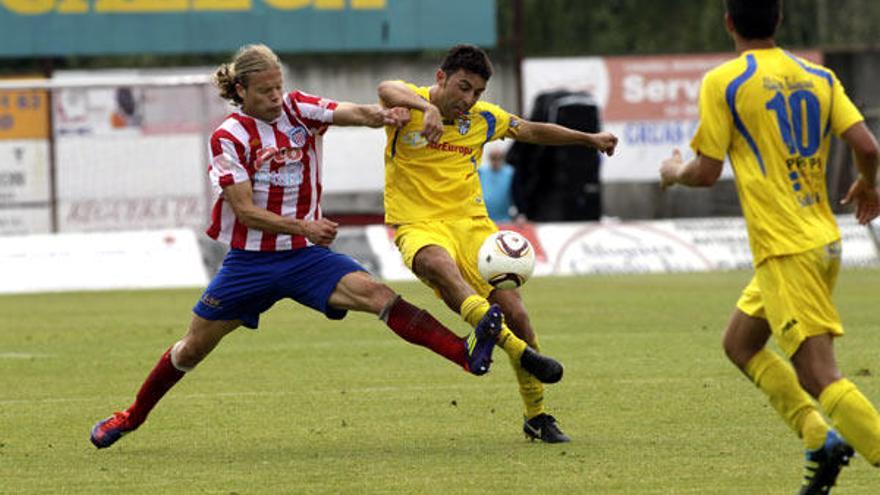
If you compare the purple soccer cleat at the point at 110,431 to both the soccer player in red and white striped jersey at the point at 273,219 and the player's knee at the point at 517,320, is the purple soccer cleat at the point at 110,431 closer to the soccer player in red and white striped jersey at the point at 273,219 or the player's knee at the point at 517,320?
the soccer player in red and white striped jersey at the point at 273,219

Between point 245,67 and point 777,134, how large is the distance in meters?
3.11

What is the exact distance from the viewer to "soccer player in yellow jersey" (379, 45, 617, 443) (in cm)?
972

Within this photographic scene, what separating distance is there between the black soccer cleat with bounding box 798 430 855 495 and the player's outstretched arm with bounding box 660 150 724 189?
1027mm

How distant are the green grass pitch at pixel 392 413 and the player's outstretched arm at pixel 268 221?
1.07 metres

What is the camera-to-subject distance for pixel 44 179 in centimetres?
2838

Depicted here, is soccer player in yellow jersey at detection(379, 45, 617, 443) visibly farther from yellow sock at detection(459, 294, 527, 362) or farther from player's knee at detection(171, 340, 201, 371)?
player's knee at detection(171, 340, 201, 371)

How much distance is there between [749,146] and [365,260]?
54.4ft

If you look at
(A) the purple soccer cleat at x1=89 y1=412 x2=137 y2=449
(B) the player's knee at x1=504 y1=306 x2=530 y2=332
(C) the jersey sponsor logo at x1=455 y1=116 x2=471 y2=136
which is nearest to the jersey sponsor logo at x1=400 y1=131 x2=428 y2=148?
(C) the jersey sponsor logo at x1=455 y1=116 x2=471 y2=136

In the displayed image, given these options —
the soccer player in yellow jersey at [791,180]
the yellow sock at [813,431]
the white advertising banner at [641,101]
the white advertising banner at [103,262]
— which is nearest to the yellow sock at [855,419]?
the soccer player in yellow jersey at [791,180]

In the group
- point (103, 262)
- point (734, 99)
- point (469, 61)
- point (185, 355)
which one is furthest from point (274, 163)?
point (103, 262)

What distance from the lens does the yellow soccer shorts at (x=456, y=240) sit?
32.9ft

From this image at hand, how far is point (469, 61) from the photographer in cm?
990

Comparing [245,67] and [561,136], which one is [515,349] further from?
[245,67]

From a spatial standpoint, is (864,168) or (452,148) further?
(452,148)
